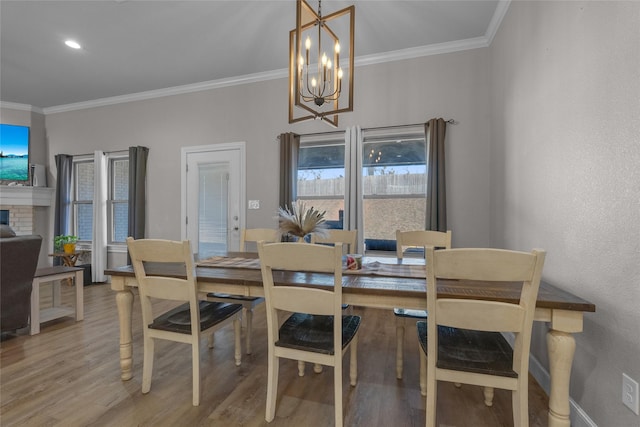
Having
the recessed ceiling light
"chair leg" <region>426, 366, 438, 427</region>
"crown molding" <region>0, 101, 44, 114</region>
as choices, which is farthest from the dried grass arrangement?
"crown molding" <region>0, 101, 44, 114</region>

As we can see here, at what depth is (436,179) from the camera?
3.19m

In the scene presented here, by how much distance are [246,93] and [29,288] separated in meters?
3.16

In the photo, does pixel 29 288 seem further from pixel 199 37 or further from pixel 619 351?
pixel 619 351

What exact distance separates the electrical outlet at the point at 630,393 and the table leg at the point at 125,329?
8.37 ft

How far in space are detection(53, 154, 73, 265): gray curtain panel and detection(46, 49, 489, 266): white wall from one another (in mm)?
235

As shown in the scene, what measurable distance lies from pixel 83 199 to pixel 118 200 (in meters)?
0.85

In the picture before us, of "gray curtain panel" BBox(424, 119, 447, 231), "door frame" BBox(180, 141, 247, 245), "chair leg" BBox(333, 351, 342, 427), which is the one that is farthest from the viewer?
"door frame" BBox(180, 141, 247, 245)

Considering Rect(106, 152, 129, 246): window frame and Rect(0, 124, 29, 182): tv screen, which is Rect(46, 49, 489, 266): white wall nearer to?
Rect(106, 152, 129, 246): window frame

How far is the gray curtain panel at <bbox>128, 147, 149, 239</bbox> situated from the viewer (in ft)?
14.6

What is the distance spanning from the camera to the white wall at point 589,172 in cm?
119

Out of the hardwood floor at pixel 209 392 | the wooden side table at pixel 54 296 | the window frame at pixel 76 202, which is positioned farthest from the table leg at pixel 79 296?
the window frame at pixel 76 202

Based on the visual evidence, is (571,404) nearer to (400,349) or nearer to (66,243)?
(400,349)

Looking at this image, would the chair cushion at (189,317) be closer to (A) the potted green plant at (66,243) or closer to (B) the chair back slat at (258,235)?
(B) the chair back slat at (258,235)

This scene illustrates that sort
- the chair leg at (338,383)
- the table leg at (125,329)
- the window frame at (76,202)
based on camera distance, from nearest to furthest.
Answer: the chair leg at (338,383) < the table leg at (125,329) < the window frame at (76,202)
